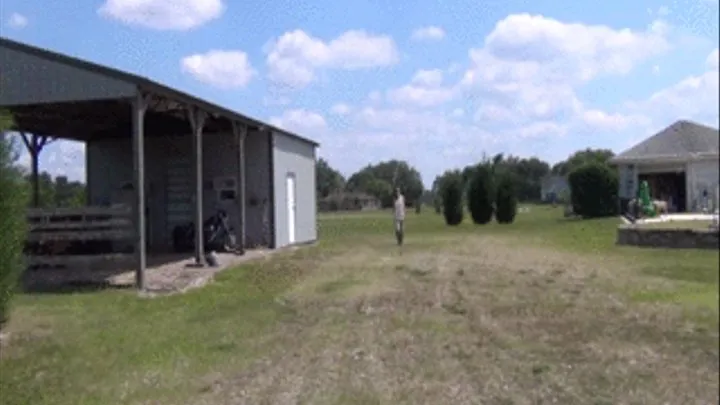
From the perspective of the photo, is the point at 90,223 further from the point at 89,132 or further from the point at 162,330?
the point at 89,132

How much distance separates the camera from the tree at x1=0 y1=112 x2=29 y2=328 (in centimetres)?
802

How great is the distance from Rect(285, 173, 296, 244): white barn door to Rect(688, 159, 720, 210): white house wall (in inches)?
764

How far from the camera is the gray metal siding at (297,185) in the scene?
20.3 m

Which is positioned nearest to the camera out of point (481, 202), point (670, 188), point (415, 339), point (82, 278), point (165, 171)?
point (670, 188)

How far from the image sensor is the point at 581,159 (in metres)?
2.74

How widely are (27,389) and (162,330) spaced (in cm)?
227

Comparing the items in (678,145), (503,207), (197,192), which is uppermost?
(197,192)

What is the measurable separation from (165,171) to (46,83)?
840cm

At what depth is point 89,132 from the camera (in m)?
20.0

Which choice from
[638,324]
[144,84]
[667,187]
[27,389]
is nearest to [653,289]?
[667,187]

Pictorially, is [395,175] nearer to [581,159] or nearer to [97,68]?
[97,68]

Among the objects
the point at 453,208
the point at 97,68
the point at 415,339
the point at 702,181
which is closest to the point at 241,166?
the point at 97,68

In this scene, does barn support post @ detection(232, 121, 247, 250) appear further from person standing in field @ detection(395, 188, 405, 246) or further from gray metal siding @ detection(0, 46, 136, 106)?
gray metal siding @ detection(0, 46, 136, 106)

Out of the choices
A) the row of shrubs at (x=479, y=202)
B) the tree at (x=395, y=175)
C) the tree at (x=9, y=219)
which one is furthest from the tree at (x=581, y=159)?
the row of shrubs at (x=479, y=202)
